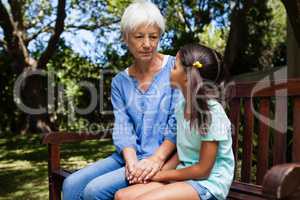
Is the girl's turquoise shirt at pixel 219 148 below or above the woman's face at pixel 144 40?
below

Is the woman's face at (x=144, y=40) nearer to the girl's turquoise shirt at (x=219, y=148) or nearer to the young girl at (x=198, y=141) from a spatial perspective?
the young girl at (x=198, y=141)

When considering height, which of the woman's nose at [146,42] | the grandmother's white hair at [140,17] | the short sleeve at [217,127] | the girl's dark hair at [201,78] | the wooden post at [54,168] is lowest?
the wooden post at [54,168]

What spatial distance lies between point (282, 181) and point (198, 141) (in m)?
0.65

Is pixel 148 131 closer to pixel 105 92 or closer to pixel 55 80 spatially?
pixel 105 92

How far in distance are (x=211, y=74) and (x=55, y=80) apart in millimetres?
11752

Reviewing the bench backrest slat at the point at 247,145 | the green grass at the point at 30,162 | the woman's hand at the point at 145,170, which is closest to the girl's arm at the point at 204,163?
the woman's hand at the point at 145,170

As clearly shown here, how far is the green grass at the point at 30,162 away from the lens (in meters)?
4.97

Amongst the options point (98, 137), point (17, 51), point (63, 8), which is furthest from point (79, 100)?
point (98, 137)

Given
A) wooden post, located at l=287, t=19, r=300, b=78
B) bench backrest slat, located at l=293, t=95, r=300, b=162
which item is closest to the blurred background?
wooden post, located at l=287, t=19, r=300, b=78

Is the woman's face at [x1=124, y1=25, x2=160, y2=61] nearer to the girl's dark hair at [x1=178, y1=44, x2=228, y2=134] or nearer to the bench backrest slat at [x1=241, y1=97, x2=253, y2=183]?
the girl's dark hair at [x1=178, y1=44, x2=228, y2=134]

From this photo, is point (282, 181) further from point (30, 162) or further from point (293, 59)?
point (293, 59)

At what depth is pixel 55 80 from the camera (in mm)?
13430

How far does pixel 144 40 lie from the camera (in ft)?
8.13

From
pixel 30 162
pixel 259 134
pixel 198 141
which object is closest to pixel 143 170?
pixel 198 141
